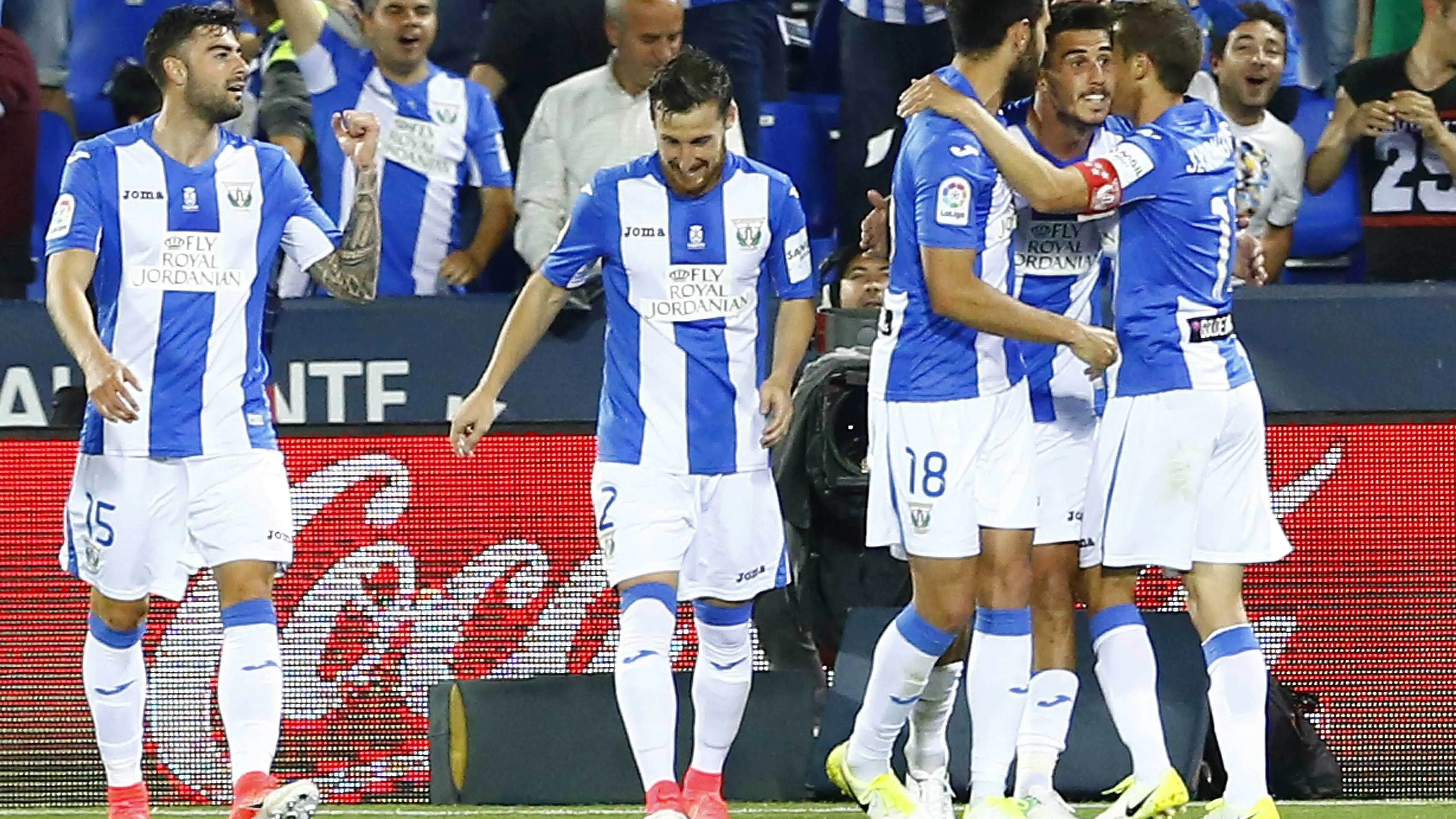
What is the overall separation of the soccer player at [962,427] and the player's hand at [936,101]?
44 millimetres

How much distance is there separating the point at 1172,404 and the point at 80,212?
2.97 metres

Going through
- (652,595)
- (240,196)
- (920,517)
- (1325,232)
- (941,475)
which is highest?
(240,196)

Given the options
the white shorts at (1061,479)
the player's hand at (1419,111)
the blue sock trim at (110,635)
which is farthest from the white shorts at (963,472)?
the player's hand at (1419,111)

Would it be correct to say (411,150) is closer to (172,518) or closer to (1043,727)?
(172,518)

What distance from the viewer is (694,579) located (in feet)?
22.6

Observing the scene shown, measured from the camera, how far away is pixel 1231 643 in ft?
20.9

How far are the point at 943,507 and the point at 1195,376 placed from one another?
727 mm

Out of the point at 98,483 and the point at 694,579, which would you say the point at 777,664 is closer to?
the point at 694,579

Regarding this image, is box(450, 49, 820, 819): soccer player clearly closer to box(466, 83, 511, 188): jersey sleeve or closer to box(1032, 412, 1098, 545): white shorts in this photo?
box(1032, 412, 1098, 545): white shorts

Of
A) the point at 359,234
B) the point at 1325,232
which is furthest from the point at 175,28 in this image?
the point at 1325,232

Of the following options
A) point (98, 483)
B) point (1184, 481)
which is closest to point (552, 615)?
point (98, 483)

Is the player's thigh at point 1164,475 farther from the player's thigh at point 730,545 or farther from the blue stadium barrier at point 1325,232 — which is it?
the blue stadium barrier at point 1325,232

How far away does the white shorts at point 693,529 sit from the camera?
22.2 ft

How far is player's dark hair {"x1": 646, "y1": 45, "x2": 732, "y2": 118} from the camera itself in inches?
261
